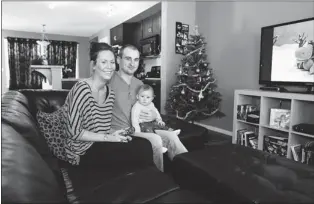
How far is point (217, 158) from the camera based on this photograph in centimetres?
134

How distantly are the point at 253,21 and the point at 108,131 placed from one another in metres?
2.83

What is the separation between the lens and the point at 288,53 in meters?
2.63

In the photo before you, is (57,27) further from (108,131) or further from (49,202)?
(49,202)

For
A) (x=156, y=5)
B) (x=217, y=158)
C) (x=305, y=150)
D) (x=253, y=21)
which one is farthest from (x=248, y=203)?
(x=156, y=5)

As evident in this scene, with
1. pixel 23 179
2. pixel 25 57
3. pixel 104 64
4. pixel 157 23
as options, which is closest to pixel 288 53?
pixel 104 64

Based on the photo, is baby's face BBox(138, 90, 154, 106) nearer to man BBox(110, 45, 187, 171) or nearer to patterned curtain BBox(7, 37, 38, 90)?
man BBox(110, 45, 187, 171)

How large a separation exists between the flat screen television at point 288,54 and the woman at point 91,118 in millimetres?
2151

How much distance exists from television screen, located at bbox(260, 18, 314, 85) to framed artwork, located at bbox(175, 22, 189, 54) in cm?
158

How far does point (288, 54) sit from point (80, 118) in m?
2.45

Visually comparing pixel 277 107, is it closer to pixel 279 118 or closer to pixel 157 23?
pixel 279 118

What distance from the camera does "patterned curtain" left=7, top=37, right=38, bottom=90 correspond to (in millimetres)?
8430

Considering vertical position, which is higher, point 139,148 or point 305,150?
point 139,148

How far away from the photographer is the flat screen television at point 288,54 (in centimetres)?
244

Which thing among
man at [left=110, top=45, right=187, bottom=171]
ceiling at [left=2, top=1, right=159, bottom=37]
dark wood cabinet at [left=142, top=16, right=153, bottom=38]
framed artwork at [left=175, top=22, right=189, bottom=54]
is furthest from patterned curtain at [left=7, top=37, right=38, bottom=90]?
man at [left=110, top=45, right=187, bottom=171]
